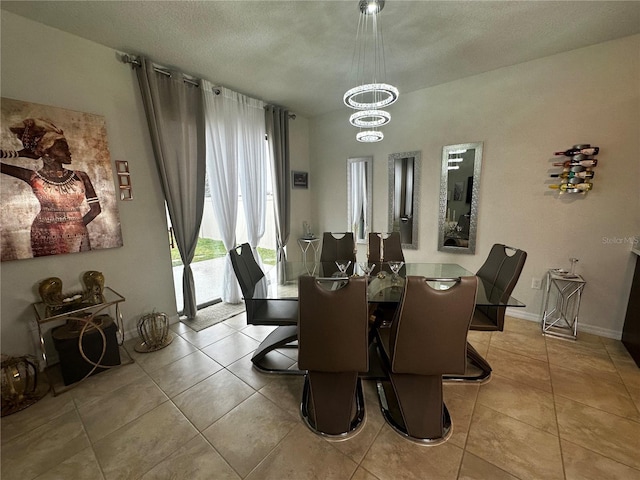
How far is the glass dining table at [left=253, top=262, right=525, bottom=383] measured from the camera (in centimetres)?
180

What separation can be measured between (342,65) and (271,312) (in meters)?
2.46

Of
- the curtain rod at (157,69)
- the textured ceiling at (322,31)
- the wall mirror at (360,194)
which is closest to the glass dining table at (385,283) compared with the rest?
the wall mirror at (360,194)

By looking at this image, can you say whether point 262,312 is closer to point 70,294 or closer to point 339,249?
point 339,249

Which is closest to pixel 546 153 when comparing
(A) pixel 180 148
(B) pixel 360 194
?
(B) pixel 360 194

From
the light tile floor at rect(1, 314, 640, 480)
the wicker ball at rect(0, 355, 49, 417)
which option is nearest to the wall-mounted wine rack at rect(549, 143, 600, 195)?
the light tile floor at rect(1, 314, 640, 480)


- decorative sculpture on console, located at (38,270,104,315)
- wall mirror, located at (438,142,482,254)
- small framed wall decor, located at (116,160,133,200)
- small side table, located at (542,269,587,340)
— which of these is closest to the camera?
decorative sculpture on console, located at (38,270,104,315)

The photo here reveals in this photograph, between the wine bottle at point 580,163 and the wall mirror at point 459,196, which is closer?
the wine bottle at point 580,163

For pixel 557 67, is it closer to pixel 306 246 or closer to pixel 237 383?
pixel 306 246

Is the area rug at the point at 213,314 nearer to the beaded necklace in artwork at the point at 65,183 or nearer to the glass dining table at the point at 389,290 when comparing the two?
the glass dining table at the point at 389,290

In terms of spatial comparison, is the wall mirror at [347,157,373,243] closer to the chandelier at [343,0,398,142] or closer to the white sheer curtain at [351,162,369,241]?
the white sheer curtain at [351,162,369,241]

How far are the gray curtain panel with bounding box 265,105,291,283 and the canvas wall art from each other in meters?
1.94

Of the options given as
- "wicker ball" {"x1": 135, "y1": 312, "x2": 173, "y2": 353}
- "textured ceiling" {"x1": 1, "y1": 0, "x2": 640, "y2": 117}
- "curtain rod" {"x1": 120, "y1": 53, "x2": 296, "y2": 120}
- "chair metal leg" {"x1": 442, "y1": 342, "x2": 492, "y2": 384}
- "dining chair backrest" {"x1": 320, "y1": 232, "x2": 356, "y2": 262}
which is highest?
"textured ceiling" {"x1": 1, "y1": 0, "x2": 640, "y2": 117}

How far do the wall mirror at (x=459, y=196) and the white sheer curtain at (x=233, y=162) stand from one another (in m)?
2.37

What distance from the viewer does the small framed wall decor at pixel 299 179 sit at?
13.7 feet
